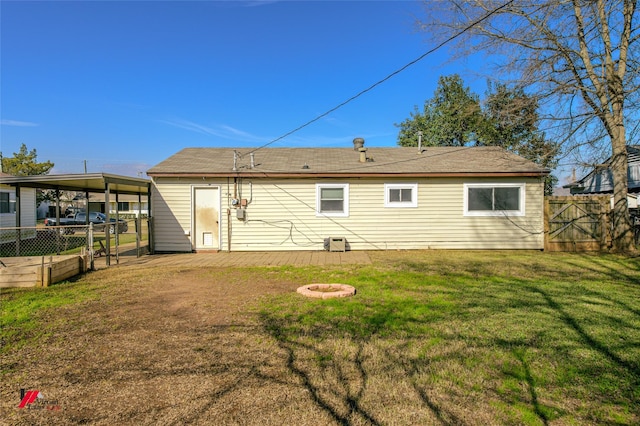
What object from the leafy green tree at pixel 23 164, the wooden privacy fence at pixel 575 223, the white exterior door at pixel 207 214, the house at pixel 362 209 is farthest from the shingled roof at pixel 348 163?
the leafy green tree at pixel 23 164

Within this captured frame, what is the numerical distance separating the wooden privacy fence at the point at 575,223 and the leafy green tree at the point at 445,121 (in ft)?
48.2

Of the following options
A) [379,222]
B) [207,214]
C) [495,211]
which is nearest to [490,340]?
[379,222]

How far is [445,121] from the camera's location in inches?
1020

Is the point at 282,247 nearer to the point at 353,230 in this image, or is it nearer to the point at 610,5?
the point at 353,230

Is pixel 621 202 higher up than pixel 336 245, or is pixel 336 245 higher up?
pixel 621 202

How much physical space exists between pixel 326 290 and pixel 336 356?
2628mm

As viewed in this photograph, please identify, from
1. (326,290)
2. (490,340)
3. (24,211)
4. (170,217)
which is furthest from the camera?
(24,211)

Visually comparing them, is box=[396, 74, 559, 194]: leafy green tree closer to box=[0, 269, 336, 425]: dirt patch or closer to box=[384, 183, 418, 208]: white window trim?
box=[384, 183, 418, 208]: white window trim

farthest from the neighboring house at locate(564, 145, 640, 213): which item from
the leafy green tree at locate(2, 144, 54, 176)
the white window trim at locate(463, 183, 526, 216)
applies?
the leafy green tree at locate(2, 144, 54, 176)

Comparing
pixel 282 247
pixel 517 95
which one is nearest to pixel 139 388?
pixel 282 247

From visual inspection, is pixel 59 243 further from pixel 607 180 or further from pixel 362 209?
pixel 607 180

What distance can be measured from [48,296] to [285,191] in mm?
6948

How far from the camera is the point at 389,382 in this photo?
2.90 metres

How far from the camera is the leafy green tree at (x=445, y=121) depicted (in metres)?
25.5
